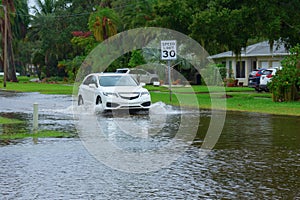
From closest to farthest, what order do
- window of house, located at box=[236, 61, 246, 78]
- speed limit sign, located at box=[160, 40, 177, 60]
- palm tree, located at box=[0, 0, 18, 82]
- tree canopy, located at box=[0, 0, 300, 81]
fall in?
speed limit sign, located at box=[160, 40, 177, 60] < tree canopy, located at box=[0, 0, 300, 81] < window of house, located at box=[236, 61, 246, 78] < palm tree, located at box=[0, 0, 18, 82]

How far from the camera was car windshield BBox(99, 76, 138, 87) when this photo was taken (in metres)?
24.8

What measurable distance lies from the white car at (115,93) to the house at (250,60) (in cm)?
2579

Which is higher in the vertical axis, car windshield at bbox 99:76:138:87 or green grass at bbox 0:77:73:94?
car windshield at bbox 99:76:138:87

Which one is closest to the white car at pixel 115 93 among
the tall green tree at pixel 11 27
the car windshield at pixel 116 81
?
the car windshield at pixel 116 81

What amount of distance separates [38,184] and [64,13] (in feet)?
243

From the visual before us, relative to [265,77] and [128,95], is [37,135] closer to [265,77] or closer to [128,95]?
[128,95]

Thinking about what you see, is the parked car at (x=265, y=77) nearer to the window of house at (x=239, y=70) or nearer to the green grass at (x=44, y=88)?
the green grass at (x=44, y=88)

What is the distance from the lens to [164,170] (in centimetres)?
1055

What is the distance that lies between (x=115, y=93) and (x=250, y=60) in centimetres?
3224

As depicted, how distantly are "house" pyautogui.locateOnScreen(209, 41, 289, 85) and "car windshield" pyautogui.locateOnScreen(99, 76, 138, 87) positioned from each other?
25.4m

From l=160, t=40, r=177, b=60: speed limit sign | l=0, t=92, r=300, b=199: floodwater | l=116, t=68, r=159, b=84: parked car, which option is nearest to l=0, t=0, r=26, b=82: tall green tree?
l=116, t=68, r=159, b=84: parked car

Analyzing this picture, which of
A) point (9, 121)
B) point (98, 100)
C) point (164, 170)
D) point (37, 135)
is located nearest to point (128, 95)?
point (98, 100)

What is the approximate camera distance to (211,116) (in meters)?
21.9

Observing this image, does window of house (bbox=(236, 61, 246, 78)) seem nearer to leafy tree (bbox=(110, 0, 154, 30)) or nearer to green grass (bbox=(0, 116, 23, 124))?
leafy tree (bbox=(110, 0, 154, 30))
